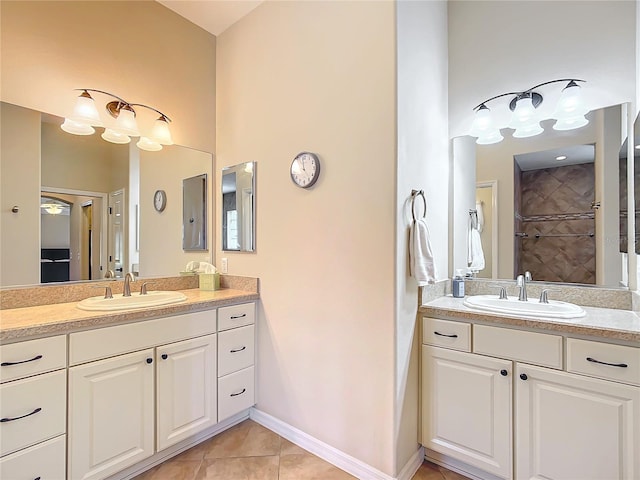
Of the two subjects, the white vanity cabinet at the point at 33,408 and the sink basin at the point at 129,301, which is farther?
the sink basin at the point at 129,301

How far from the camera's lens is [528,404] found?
1500mm

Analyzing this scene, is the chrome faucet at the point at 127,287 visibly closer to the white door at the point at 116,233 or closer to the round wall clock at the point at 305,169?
the white door at the point at 116,233

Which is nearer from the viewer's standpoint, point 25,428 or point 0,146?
point 25,428

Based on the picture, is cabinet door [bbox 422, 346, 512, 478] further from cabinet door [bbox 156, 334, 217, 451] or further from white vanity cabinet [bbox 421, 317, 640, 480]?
cabinet door [bbox 156, 334, 217, 451]

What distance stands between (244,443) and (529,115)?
273 cm

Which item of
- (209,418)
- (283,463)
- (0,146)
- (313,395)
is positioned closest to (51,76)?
(0,146)

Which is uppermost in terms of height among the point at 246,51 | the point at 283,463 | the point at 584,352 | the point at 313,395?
the point at 246,51

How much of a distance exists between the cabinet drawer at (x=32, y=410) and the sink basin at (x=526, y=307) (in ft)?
6.76

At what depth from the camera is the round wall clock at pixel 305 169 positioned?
6.22 ft

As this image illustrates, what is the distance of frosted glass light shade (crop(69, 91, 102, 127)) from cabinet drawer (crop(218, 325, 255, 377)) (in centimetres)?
151

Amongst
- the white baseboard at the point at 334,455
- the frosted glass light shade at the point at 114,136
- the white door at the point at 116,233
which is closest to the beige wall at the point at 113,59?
the frosted glass light shade at the point at 114,136

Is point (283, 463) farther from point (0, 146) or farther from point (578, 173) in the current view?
point (578, 173)

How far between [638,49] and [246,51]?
2.37 m

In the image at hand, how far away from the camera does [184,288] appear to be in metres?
2.43
